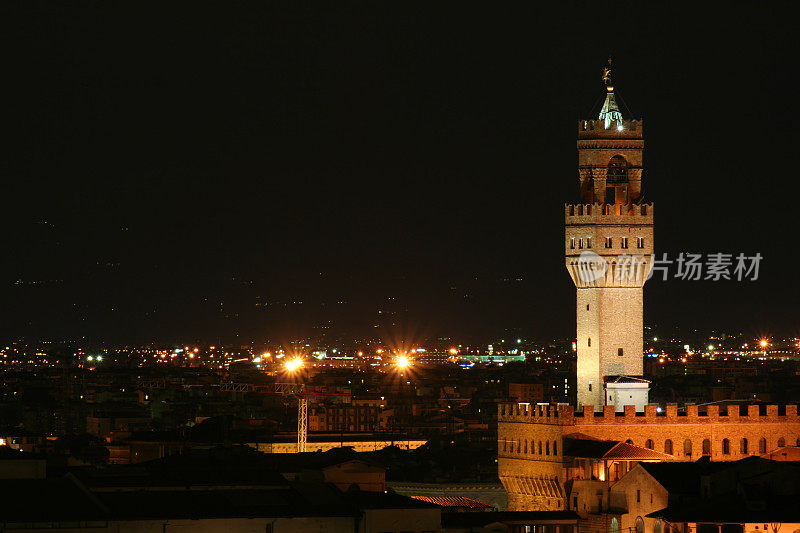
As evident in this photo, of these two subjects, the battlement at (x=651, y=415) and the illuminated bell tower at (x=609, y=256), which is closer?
the battlement at (x=651, y=415)

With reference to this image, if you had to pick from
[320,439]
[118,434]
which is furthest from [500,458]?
[118,434]

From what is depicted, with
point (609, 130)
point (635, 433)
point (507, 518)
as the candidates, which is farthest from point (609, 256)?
point (507, 518)

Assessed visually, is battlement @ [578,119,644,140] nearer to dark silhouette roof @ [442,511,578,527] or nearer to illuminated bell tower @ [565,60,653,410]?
illuminated bell tower @ [565,60,653,410]

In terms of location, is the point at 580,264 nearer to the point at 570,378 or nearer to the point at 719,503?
the point at 719,503

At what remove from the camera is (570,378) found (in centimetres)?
18438

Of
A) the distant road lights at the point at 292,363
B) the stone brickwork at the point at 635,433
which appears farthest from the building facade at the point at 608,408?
the distant road lights at the point at 292,363

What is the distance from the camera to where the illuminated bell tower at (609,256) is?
221 feet

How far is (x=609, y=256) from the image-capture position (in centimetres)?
6850

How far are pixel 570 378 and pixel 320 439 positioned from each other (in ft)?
254

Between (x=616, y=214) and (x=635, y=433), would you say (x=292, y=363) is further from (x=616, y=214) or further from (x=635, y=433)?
(x=635, y=433)

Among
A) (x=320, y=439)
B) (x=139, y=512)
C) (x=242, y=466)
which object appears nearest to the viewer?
(x=139, y=512)
